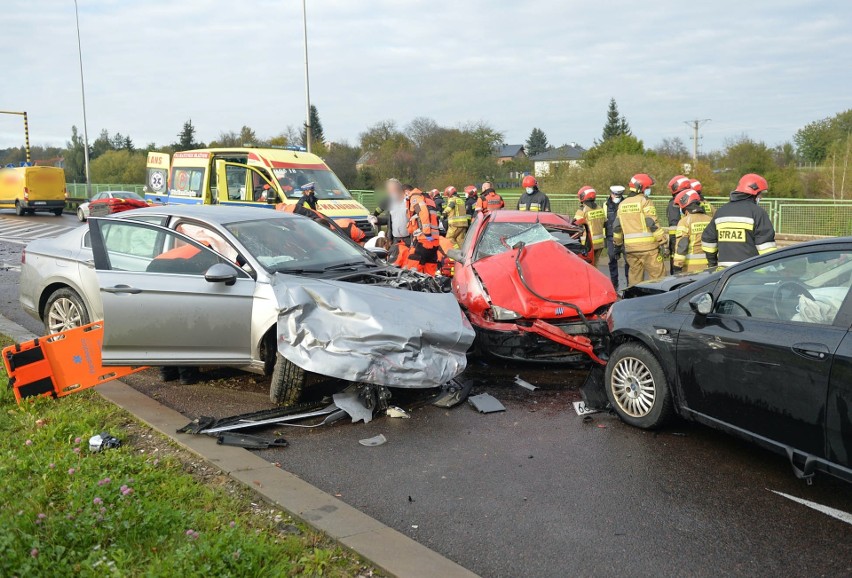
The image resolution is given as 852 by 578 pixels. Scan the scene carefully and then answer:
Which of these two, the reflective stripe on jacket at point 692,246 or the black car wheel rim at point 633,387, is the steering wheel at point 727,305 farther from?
the reflective stripe on jacket at point 692,246

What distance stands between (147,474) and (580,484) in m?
2.59

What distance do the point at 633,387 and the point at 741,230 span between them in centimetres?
298

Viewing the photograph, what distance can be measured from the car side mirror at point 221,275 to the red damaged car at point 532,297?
96.2 inches

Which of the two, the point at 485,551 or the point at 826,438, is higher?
the point at 826,438

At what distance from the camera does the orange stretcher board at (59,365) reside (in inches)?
227

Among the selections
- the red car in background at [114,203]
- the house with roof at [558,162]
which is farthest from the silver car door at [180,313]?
the house with roof at [558,162]

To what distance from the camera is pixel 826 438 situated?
3.95 meters

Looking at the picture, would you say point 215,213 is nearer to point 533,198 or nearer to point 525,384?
point 525,384

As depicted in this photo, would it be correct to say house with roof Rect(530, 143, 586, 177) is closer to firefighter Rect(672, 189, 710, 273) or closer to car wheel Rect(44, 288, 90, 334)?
firefighter Rect(672, 189, 710, 273)

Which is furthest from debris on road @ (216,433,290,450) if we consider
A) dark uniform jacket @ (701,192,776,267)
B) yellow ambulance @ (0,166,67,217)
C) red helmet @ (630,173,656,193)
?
yellow ambulance @ (0,166,67,217)

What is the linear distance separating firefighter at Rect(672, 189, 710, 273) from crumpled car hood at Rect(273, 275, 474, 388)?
4103 millimetres

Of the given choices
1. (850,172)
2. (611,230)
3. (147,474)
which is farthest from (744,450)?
(850,172)

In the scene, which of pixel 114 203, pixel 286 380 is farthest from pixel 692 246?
pixel 114 203

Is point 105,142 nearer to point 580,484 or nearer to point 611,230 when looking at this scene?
point 611,230
